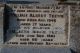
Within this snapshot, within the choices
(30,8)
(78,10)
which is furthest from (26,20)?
(78,10)

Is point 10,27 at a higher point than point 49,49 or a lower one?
higher

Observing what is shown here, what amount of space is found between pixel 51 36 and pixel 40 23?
27.5 inches

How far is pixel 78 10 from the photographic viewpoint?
11.9 m

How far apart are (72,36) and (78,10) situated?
108 cm

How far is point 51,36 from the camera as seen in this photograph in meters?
12.0

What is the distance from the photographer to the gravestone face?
39.2ft

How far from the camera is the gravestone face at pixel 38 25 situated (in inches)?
470

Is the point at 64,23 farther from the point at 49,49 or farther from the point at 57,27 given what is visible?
the point at 49,49

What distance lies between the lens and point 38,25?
1199 centimetres

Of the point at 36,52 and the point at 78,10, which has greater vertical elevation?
the point at 78,10

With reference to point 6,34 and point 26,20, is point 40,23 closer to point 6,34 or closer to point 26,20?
point 26,20

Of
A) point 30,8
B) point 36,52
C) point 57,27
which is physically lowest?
point 36,52

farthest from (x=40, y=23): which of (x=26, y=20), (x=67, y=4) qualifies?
(x=67, y=4)

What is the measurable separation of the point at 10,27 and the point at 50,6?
184cm
